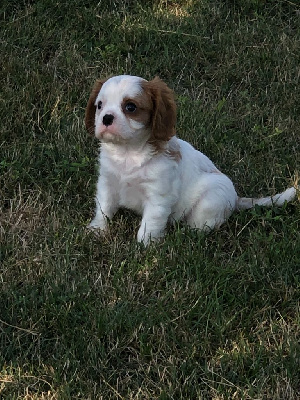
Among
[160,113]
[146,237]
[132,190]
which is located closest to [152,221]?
[146,237]

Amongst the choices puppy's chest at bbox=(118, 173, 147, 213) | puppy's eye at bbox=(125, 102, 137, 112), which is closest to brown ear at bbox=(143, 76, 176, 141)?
puppy's eye at bbox=(125, 102, 137, 112)

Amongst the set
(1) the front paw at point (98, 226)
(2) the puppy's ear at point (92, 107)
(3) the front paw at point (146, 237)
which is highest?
(2) the puppy's ear at point (92, 107)

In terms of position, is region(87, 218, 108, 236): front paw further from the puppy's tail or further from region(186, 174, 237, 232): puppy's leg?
the puppy's tail

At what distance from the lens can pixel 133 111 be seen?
362 cm

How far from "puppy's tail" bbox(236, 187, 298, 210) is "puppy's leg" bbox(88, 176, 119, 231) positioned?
0.88 meters

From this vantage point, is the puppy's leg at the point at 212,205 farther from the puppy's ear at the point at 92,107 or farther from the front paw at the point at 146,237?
the puppy's ear at the point at 92,107

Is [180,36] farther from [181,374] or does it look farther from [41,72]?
[181,374]

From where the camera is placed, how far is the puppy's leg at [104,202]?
13.1 feet

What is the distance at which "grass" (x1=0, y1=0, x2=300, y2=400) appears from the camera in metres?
2.93

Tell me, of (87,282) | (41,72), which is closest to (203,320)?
(87,282)

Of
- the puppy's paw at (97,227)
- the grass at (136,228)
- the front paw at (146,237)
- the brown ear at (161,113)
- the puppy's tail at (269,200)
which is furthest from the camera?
the puppy's tail at (269,200)

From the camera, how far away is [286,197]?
4.24 metres

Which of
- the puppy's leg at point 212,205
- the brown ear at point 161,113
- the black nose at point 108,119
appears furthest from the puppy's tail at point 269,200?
the black nose at point 108,119

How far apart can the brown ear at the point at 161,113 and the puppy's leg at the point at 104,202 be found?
1.56 feet
